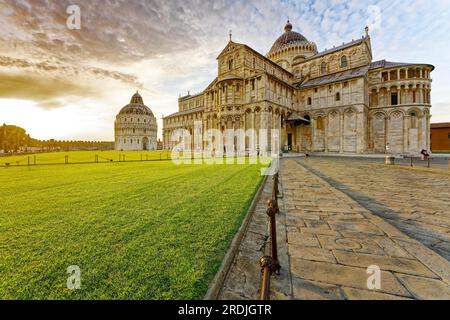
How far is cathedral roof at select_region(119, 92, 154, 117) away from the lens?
83875mm

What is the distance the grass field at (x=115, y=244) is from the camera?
2000 millimetres

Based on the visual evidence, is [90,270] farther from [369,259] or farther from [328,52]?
[328,52]

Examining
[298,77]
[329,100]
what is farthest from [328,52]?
[329,100]

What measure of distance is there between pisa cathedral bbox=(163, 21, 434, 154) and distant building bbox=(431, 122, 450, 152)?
17.2 metres

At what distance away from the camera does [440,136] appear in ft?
Answer: 134

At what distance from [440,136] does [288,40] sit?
38821 mm

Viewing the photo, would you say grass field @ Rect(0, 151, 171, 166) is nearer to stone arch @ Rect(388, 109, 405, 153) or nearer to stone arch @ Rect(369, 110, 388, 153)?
stone arch @ Rect(369, 110, 388, 153)

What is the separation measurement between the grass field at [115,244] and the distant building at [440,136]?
56935mm

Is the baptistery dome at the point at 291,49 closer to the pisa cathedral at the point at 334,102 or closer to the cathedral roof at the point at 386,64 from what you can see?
the pisa cathedral at the point at 334,102

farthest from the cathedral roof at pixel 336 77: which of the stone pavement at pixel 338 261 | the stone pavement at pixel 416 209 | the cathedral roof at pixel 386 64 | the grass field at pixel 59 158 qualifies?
the stone pavement at pixel 338 261
